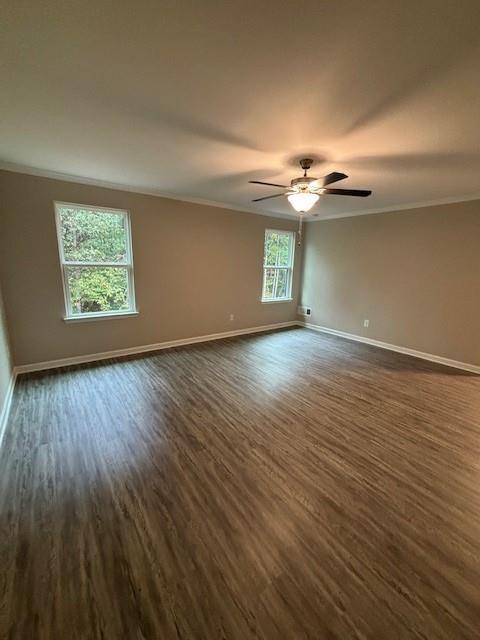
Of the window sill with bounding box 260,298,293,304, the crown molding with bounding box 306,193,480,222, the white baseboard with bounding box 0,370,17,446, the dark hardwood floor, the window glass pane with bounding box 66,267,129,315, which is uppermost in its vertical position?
the crown molding with bounding box 306,193,480,222

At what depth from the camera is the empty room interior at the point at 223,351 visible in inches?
46.6

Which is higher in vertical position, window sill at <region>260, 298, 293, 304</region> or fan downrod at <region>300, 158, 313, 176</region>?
fan downrod at <region>300, 158, 313, 176</region>

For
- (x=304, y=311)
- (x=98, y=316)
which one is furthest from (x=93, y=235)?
(x=304, y=311)

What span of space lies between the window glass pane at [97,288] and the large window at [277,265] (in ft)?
9.48

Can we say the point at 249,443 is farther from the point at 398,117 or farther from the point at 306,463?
the point at 398,117

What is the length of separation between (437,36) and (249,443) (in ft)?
8.79

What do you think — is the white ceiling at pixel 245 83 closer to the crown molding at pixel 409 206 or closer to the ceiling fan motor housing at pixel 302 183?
the ceiling fan motor housing at pixel 302 183

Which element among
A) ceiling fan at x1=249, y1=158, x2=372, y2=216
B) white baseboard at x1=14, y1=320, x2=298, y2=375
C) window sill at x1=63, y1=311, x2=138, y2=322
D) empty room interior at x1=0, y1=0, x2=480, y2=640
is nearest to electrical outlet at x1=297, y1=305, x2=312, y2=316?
white baseboard at x1=14, y1=320, x2=298, y2=375

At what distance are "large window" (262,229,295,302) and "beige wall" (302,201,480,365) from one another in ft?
1.93

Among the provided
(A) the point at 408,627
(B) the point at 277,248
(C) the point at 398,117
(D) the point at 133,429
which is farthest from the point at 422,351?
(D) the point at 133,429

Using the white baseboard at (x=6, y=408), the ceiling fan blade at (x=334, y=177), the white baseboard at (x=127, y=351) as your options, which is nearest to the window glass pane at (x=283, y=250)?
the white baseboard at (x=127, y=351)

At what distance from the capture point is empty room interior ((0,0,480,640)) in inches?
46.6

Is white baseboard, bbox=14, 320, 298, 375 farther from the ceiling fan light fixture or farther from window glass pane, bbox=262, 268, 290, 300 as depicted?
the ceiling fan light fixture

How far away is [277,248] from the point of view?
19.5ft
